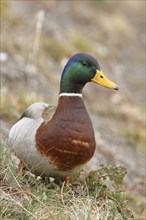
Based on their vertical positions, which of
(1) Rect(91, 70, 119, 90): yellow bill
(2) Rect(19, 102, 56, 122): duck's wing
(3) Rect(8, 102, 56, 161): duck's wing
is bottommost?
(3) Rect(8, 102, 56, 161): duck's wing

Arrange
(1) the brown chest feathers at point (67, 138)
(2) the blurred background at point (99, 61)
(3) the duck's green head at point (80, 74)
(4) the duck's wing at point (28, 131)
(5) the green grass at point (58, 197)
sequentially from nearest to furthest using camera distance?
(5) the green grass at point (58, 197), (1) the brown chest feathers at point (67, 138), (4) the duck's wing at point (28, 131), (3) the duck's green head at point (80, 74), (2) the blurred background at point (99, 61)

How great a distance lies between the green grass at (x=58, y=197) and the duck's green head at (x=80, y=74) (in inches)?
25.4

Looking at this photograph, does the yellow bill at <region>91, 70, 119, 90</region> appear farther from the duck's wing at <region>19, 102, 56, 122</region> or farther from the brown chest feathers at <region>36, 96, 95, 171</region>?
the duck's wing at <region>19, 102, 56, 122</region>

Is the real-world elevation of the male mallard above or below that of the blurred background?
above

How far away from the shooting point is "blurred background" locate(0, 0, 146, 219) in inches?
323

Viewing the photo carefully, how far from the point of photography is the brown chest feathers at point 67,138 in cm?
477

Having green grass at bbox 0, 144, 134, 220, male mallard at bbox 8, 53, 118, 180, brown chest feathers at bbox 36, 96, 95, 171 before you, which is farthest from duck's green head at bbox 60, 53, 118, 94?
green grass at bbox 0, 144, 134, 220

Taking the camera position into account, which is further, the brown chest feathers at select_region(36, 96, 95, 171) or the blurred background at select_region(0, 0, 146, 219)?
the blurred background at select_region(0, 0, 146, 219)

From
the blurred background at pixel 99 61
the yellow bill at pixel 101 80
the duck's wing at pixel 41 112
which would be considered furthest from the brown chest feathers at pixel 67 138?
the blurred background at pixel 99 61

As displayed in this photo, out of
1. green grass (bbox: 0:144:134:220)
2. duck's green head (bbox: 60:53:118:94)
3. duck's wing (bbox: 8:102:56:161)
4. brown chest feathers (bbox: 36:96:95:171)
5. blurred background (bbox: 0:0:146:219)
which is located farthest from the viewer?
blurred background (bbox: 0:0:146:219)

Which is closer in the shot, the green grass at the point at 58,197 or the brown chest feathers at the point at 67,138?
the green grass at the point at 58,197

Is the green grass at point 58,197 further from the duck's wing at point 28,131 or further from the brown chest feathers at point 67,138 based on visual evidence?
the brown chest feathers at point 67,138

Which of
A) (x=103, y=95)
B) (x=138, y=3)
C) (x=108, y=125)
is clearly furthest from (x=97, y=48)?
(x=138, y=3)

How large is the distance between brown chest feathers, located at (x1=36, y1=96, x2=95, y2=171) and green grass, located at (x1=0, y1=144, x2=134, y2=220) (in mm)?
232
